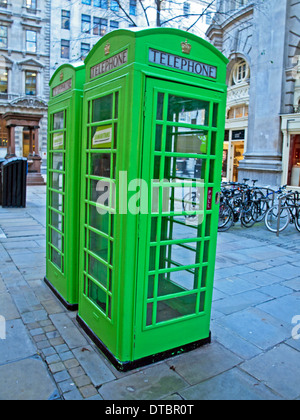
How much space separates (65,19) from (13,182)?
34514 millimetres

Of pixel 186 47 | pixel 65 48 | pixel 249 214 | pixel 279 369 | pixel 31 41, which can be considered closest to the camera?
pixel 186 47

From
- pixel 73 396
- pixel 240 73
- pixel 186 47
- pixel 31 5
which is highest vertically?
pixel 31 5

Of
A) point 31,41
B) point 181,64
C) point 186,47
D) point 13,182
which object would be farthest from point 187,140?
point 31,41

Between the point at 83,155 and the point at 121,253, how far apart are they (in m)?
1.17

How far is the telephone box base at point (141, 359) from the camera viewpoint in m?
2.88

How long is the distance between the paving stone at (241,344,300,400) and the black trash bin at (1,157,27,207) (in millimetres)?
9381

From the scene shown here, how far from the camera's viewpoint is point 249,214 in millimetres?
9477

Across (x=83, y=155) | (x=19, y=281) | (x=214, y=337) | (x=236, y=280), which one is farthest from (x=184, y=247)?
(x=19, y=281)

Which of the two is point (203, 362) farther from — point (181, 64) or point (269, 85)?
point (269, 85)

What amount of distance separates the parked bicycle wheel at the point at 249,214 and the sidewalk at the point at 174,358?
3796mm

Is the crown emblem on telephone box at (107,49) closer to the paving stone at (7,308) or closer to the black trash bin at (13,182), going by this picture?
the paving stone at (7,308)

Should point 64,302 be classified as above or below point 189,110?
below

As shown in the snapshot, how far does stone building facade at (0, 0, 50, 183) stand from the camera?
36406mm

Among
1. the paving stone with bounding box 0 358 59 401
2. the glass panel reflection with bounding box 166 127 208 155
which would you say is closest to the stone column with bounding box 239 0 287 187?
the glass panel reflection with bounding box 166 127 208 155
